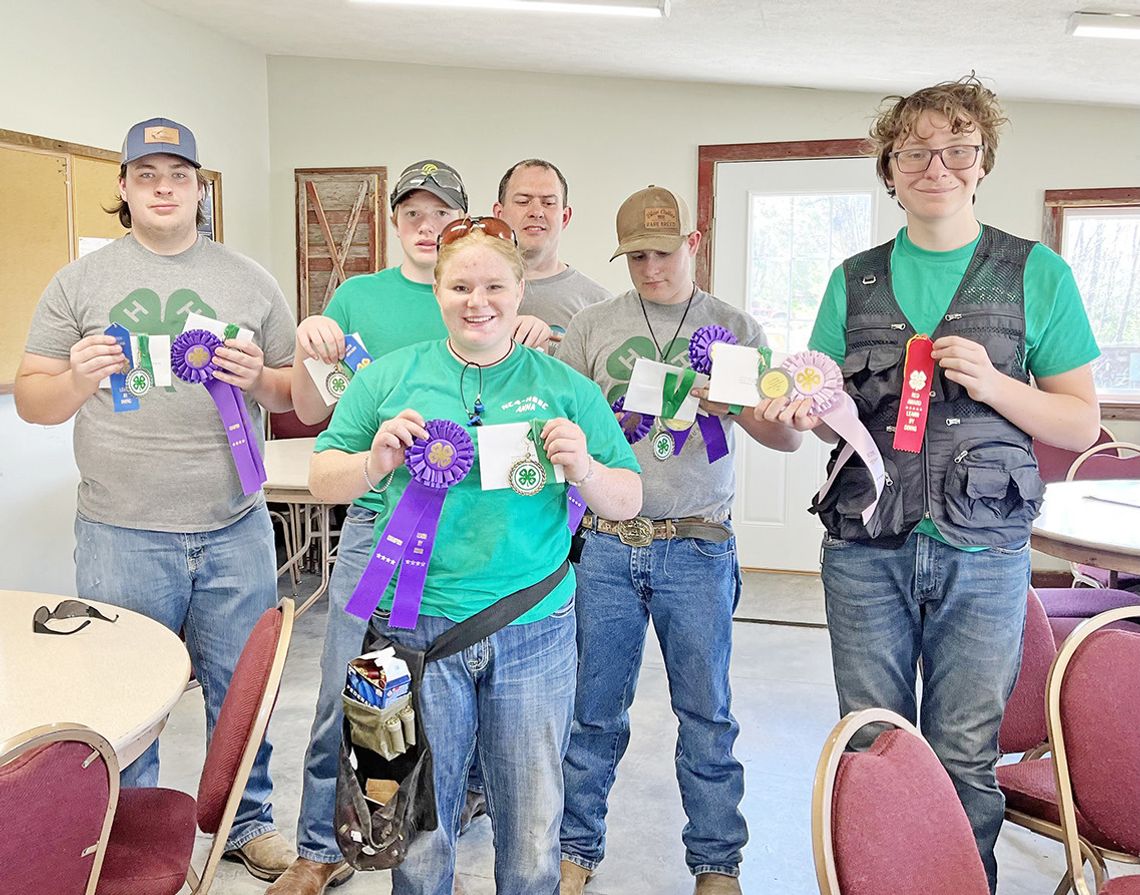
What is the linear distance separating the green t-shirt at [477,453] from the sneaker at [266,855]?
4.00 ft

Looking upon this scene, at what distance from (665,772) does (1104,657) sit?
1910 mm

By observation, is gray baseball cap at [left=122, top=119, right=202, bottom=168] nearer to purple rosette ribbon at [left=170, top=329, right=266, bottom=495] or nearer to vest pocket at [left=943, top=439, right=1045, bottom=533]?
purple rosette ribbon at [left=170, top=329, right=266, bottom=495]

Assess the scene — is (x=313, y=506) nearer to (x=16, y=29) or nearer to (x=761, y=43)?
(x=16, y=29)

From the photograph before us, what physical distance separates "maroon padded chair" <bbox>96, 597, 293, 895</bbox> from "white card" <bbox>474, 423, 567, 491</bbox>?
49cm

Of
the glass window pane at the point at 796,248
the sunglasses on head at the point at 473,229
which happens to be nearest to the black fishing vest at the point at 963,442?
the sunglasses on head at the point at 473,229

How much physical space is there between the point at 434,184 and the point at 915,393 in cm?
114

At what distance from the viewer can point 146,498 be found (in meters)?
2.25

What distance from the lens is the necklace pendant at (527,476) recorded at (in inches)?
62.4

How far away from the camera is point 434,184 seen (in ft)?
7.14

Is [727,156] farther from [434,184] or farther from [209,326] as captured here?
[209,326]

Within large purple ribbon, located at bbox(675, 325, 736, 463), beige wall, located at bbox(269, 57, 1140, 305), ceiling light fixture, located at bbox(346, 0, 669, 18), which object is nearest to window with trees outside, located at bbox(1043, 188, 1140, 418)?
beige wall, located at bbox(269, 57, 1140, 305)

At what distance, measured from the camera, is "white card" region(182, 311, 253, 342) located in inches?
88.3

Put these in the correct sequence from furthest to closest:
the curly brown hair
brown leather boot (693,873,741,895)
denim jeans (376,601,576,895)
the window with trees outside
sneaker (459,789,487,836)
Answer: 1. the window with trees outside
2. sneaker (459,789,487,836)
3. brown leather boot (693,873,741,895)
4. the curly brown hair
5. denim jeans (376,601,576,895)

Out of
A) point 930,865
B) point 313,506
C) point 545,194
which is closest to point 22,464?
point 313,506
